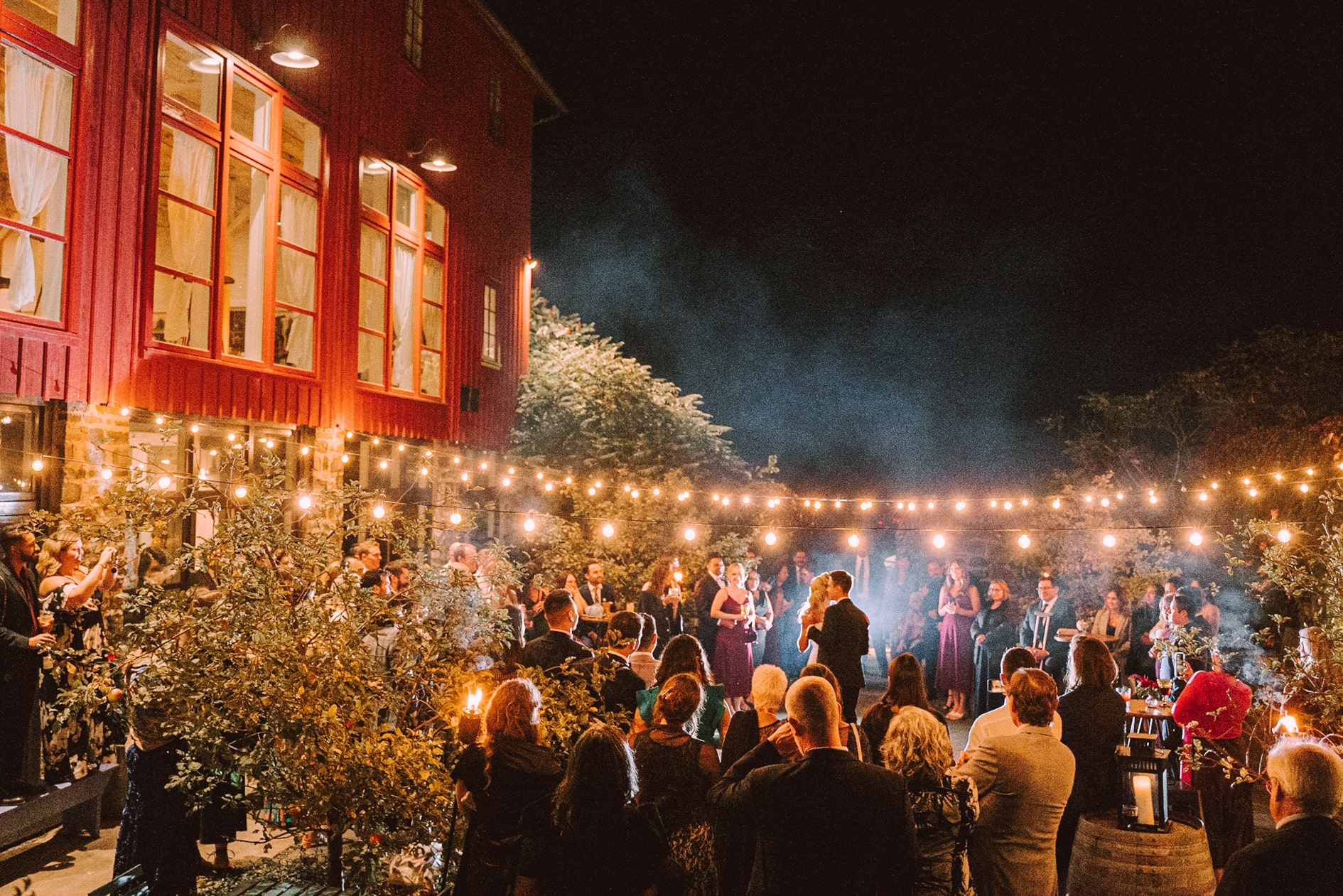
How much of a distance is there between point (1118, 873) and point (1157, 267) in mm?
24281

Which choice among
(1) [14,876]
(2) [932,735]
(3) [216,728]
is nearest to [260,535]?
(3) [216,728]

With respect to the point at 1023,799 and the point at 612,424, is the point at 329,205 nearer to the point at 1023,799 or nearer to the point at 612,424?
the point at 612,424

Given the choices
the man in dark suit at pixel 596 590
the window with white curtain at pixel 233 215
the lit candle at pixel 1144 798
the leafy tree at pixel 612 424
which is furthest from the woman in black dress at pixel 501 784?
the leafy tree at pixel 612 424

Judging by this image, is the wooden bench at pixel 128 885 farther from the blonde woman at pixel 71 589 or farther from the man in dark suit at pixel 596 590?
the man in dark suit at pixel 596 590

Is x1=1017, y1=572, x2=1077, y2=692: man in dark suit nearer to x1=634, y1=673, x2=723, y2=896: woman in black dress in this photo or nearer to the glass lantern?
the glass lantern

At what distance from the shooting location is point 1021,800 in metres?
4.41

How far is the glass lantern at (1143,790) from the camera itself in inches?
201

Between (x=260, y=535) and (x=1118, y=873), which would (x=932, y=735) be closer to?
(x=1118, y=873)

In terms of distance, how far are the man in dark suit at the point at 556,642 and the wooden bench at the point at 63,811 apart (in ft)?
10.5

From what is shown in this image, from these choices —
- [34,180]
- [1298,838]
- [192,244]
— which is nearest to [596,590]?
[192,244]

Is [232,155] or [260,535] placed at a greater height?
[232,155]

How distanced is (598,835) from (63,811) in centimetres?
488

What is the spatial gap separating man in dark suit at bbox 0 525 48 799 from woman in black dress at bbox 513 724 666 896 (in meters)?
4.23

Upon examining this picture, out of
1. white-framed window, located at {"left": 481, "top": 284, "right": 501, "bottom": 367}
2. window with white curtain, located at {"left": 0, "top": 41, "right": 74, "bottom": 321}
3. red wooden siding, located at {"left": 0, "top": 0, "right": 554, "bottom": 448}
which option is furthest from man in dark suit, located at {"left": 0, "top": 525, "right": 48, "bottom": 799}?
white-framed window, located at {"left": 481, "top": 284, "right": 501, "bottom": 367}
